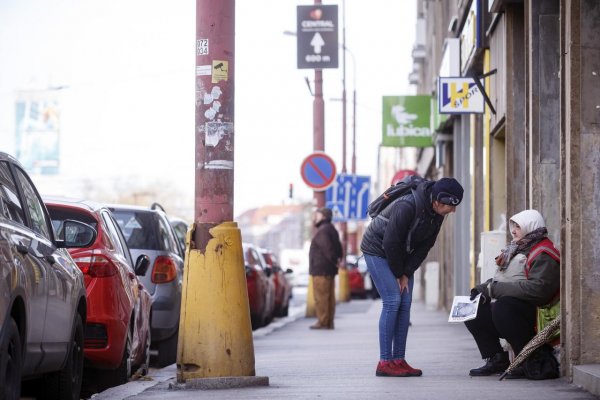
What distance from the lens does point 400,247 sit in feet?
33.8

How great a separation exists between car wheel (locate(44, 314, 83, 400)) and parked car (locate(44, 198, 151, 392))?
39.5 inches

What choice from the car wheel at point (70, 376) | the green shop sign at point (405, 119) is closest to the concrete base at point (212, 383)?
the car wheel at point (70, 376)

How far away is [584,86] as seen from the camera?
898 centimetres

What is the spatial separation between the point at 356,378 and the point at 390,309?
0.60 meters

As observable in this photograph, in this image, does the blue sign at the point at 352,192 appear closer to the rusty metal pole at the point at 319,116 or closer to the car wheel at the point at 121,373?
the rusty metal pole at the point at 319,116

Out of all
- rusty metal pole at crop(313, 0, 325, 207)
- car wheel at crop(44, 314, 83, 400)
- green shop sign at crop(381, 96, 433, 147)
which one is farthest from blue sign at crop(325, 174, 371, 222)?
car wheel at crop(44, 314, 83, 400)

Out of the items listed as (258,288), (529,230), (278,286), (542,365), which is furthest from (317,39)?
(542,365)

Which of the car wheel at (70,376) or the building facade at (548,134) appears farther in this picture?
the building facade at (548,134)

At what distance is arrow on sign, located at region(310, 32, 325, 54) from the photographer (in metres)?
27.1

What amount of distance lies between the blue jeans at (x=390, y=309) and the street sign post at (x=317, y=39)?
654 inches

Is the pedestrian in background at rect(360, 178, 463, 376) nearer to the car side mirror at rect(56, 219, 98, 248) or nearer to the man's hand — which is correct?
the man's hand

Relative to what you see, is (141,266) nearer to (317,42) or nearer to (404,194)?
(404,194)

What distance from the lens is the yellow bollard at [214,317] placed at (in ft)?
30.4

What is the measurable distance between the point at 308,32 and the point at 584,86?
18.4 meters
